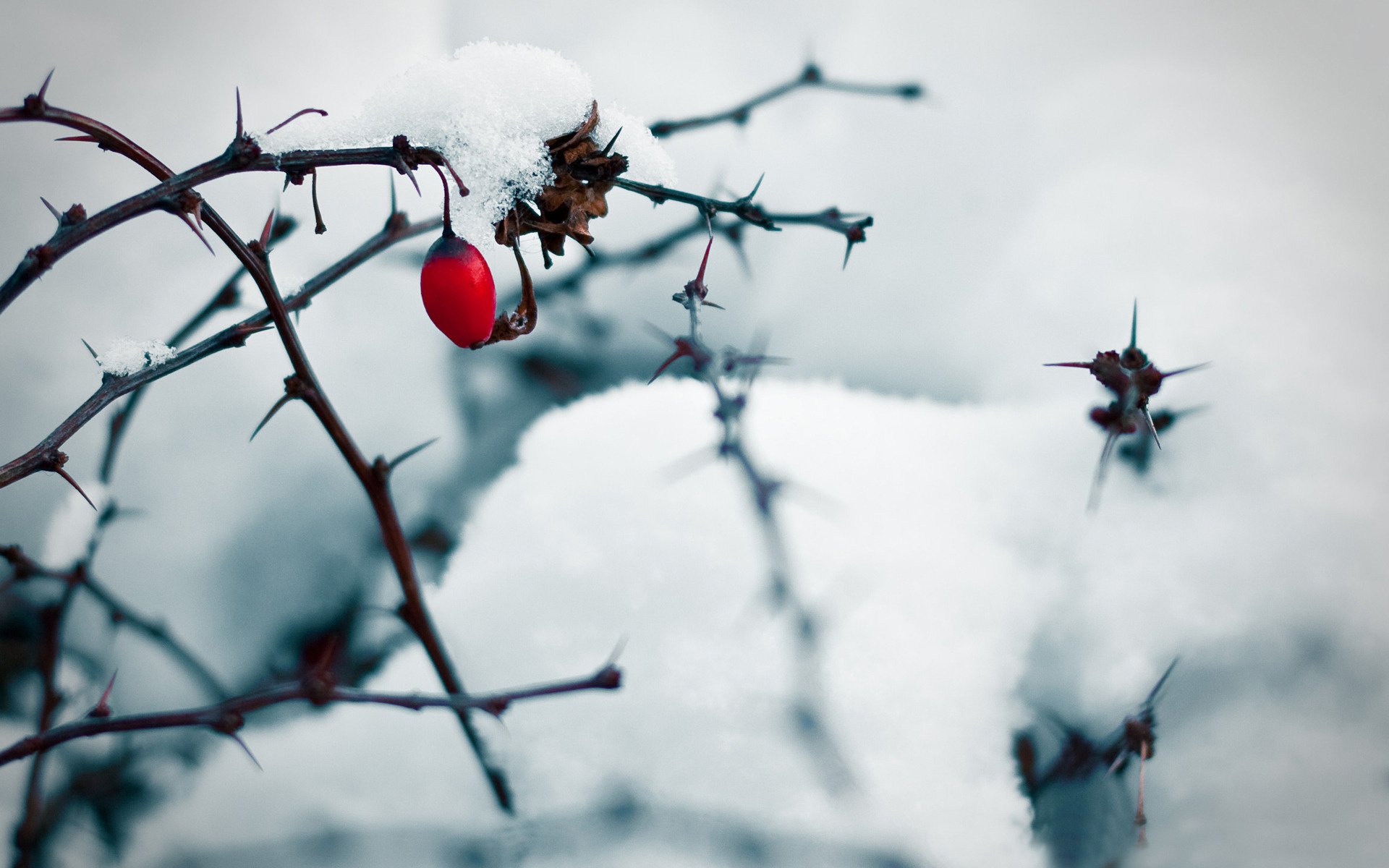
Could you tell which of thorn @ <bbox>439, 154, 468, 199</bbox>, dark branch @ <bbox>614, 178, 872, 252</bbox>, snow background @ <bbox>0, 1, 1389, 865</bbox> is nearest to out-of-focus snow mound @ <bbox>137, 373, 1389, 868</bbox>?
snow background @ <bbox>0, 1, 1389, 865</bbox>

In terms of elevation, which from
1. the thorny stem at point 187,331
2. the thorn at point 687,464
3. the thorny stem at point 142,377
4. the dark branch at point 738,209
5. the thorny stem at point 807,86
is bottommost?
the thorny stem at point 142,377

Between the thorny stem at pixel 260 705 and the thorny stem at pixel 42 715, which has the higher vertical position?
the thorny stem at pixel 42 715

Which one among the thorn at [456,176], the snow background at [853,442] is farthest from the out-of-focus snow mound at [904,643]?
the thorn at [456,176]

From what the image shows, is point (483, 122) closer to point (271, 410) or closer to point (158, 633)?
point (271, 410)

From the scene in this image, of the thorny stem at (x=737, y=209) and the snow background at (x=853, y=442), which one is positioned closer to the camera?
the thorny stem at (x=737, y=209)

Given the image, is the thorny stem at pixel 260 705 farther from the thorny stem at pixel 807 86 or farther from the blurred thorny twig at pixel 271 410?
the thorny stem at pixel 807 86

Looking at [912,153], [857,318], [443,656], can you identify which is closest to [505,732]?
[443,656]

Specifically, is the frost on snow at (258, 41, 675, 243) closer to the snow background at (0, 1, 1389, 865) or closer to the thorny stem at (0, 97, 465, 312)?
the thorny stem at (0, 97, 465, 312)
